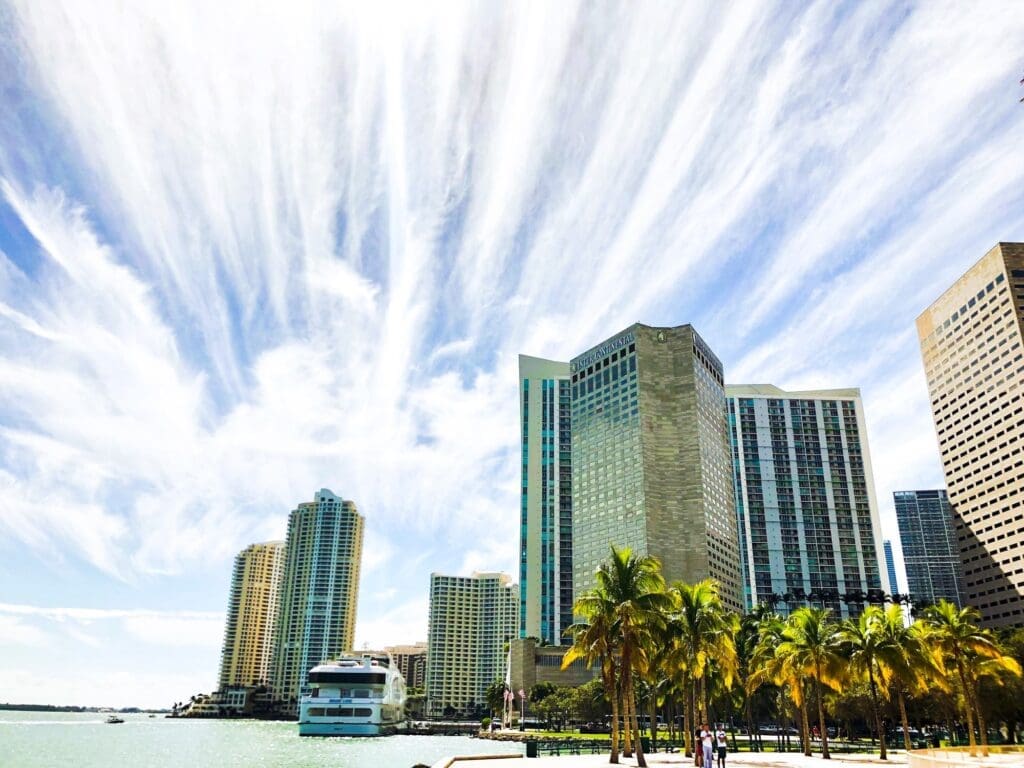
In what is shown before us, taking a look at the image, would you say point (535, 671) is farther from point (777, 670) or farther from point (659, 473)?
point (777, 670)

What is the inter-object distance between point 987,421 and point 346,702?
529ft

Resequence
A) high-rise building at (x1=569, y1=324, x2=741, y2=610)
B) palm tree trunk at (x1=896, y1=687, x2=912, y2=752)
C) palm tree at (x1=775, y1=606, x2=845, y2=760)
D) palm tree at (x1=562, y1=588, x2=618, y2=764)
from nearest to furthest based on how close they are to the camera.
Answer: palm tree at (x1=562, y1=588, x2=618, y2=764) → palm tree at (x1=775, y1=606, x2=845, y2=760) → palm tree trunk at (x1=896, y1=687, x2=912, y2=752) → high-rise building at (x1=569, y1=324, x2=741, y2=610)

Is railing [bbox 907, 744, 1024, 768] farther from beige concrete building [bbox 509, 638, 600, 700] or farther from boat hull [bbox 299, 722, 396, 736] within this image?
boat hull [bbox 299, 722, 396, 736]

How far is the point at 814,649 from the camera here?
47.1 metres

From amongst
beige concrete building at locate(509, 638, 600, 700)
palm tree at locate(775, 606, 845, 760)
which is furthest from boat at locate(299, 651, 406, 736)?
palm tree at locate(775, 606, 845, 760)

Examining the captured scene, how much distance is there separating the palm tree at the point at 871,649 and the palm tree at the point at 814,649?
33.1 inches

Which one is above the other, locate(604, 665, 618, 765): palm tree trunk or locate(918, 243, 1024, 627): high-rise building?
locate(918, 243, 1024, 627): high-rise building

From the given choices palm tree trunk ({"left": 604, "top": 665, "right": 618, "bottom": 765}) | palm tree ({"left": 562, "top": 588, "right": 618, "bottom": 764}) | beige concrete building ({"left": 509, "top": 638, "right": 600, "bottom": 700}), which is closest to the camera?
palm tree ({"left": 562, "top": 588, "right": 618, "bottom": 764})

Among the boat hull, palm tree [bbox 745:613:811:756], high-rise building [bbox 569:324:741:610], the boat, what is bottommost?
the boat hull

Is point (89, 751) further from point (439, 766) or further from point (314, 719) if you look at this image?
point (439, 766)

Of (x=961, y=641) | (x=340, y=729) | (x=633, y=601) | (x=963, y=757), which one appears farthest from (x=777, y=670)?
(x=340, y=729)

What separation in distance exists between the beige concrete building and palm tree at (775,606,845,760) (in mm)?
121557

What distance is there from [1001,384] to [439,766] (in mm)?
179740

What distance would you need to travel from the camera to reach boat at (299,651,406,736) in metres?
160
